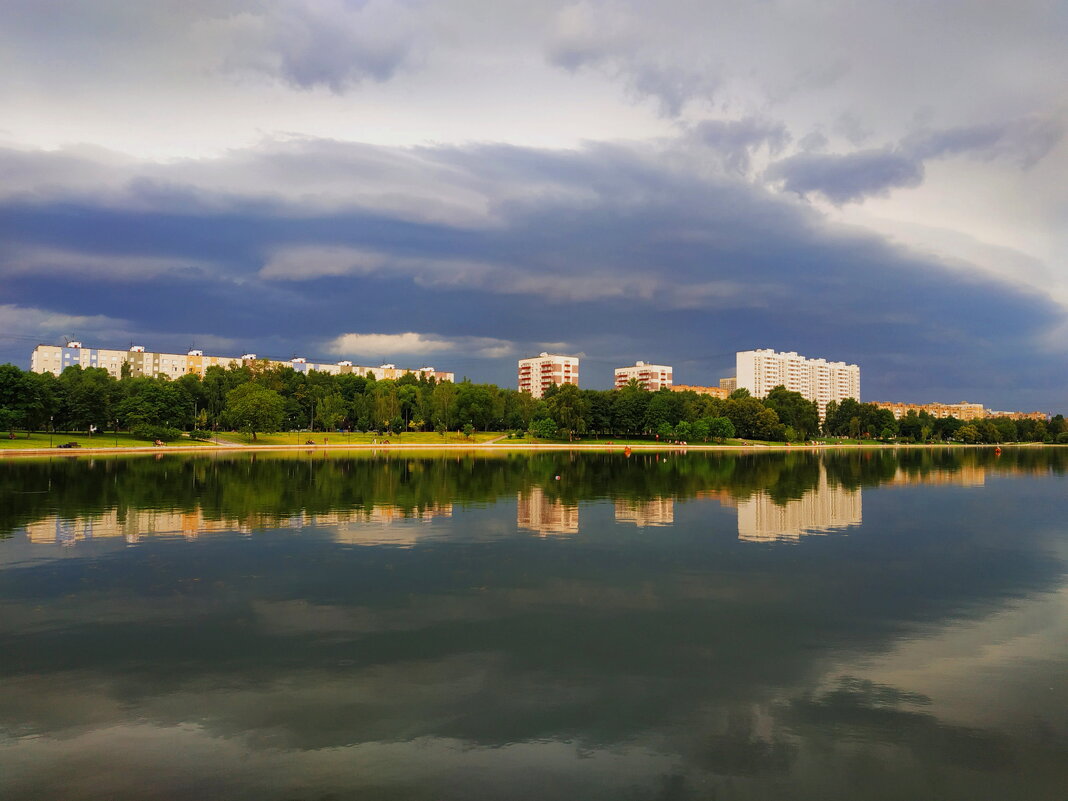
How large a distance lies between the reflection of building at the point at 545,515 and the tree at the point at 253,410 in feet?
253

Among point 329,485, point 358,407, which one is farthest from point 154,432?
point 329,485

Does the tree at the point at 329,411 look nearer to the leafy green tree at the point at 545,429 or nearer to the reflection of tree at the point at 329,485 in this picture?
the leafy green tree at the point at 545,429

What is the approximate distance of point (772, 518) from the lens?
93.6 feet

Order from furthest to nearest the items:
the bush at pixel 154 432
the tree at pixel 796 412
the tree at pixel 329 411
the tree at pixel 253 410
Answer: the tree at pixel 796 412
the tree at pixel 329 411
the tree at pixel 253 410
the bush at pixel 154 432

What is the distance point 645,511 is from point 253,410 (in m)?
85.7

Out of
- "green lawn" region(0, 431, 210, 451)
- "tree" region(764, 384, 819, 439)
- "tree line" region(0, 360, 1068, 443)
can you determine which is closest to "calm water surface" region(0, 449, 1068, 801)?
"green lawn" region(0, 431, 210, 451)

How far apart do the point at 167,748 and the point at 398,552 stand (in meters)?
11.7

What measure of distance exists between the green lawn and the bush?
884 millimetres

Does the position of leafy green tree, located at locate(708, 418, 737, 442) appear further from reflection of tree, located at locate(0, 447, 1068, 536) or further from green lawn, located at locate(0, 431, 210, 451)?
green lawn, located at locate(0, 431, 210, 451)

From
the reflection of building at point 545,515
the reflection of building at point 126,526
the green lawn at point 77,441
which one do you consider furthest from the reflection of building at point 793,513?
the green lawn at point 77,441

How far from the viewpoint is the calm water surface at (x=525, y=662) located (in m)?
7.93

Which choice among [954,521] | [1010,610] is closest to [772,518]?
[954,521]

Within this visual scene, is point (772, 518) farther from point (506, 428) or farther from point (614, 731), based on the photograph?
point (506, 428)

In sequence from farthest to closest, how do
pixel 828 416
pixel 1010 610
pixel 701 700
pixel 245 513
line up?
pixel 828 416 → pixel 245 513 → pixel 1010 610 → pixel 701 700
